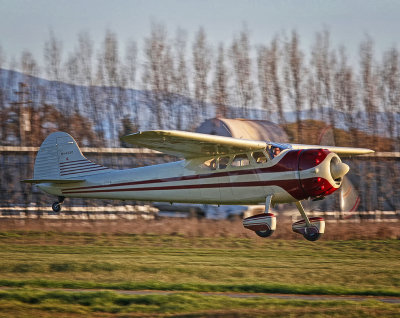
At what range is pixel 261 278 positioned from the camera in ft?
49.8

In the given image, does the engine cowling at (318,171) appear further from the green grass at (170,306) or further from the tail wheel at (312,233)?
the green grass at (170,306)

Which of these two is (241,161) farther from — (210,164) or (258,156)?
(210,164)

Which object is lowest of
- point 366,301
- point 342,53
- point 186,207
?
point 366,301

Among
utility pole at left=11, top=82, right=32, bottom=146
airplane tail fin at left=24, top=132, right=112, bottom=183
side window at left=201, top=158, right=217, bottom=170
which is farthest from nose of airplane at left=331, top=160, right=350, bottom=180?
utility pole at left=11, top=82, right=32, bottom=146

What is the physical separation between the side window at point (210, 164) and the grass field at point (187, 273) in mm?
2740

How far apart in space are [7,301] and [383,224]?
19.2 metres

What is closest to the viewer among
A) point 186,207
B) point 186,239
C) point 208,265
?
point 208,265

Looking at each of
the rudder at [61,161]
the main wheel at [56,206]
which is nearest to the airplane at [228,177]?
the rudder at [61,161]

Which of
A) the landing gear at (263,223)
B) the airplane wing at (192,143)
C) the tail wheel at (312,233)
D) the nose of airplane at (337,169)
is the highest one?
the airplane wing at (192,143)

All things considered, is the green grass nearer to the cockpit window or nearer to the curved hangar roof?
the cockpit window

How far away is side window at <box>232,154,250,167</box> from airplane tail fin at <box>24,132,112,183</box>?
411 cm

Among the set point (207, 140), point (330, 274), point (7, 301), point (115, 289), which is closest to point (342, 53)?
point (330, 274)

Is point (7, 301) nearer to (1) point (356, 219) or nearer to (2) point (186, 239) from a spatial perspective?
(2) point (186, 239)

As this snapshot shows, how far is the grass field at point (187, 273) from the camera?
10.8m
